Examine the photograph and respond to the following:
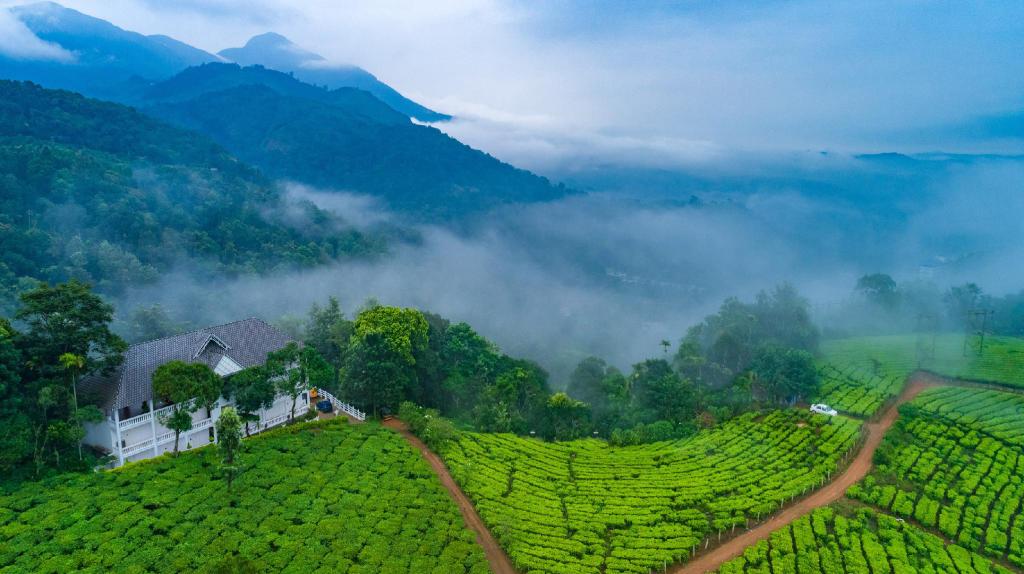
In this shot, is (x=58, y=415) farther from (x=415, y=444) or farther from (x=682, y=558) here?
(x=682, y=558)

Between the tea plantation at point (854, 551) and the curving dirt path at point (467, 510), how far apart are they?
12.1 metres

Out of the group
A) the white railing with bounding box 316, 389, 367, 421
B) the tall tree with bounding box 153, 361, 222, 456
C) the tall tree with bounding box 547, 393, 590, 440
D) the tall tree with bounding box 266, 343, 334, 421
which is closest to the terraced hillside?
the tall tree with bounding box 547, 393, 590, 440

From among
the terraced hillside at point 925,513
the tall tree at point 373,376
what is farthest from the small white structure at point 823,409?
the tall tree at point 373,376

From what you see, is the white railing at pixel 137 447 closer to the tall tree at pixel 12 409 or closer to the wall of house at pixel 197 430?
the wall of house at pixel 197 430

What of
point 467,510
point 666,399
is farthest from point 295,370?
point 666,399

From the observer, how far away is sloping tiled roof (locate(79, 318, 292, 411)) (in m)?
39.4

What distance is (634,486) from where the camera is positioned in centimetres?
4369

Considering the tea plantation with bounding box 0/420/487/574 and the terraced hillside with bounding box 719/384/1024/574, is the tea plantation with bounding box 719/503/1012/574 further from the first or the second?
the tea plantation with bounding box 0/420/487/574

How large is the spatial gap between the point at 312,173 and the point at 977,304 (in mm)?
172823

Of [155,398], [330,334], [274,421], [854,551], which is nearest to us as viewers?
[854,551]

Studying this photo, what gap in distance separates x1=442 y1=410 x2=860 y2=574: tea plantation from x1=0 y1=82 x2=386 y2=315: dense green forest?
5832 centimetres

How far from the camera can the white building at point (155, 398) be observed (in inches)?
1532

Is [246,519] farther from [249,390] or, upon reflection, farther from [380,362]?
[380,362]

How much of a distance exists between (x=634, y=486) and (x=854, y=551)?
13416 mm
